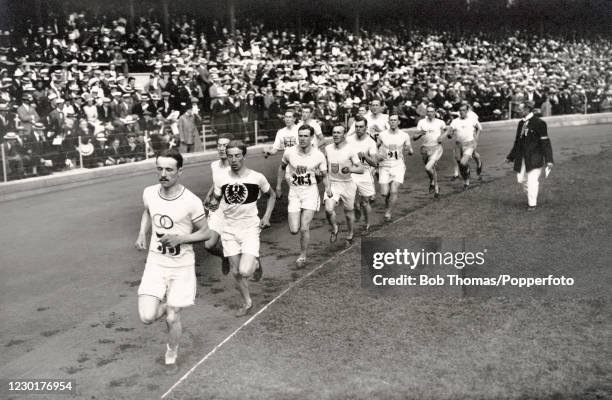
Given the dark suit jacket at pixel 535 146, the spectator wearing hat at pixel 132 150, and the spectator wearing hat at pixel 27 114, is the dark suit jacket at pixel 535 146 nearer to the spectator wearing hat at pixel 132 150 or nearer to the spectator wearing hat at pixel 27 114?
the spectator wearing hat at pixel 132 150

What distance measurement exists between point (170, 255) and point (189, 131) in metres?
15.5

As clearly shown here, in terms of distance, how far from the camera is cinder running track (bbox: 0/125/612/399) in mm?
7043

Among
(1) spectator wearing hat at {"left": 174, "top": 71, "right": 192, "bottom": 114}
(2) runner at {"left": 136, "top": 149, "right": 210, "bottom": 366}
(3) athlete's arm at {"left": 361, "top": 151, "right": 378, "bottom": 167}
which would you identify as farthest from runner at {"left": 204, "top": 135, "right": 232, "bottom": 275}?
(1) spectator wearing hat at {"left": 174, "top": 71, "right": 192, "bottom": 114}

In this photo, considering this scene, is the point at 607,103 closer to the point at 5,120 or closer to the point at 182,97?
the point at 182,97

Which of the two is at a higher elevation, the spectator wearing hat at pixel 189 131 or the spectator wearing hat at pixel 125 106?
the spectator wearing hat at pixel 125 106

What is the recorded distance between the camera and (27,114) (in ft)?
57.9

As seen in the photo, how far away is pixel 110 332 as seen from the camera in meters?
8.06

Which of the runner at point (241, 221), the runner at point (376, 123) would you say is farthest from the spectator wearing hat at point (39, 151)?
the runner at point (241, 221)

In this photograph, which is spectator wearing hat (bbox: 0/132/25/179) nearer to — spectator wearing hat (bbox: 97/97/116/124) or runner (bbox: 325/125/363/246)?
spectator wearing hat (bbox: 97/97/116/124)

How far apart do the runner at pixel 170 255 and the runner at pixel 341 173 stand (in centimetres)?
484

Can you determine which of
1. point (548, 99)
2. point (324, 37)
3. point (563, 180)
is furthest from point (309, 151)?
point (548, 99)

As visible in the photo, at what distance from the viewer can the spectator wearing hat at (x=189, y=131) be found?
860 inches

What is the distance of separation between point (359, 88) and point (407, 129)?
2531 millimetres

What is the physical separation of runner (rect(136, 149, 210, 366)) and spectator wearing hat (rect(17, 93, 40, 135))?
1188 centimetres
